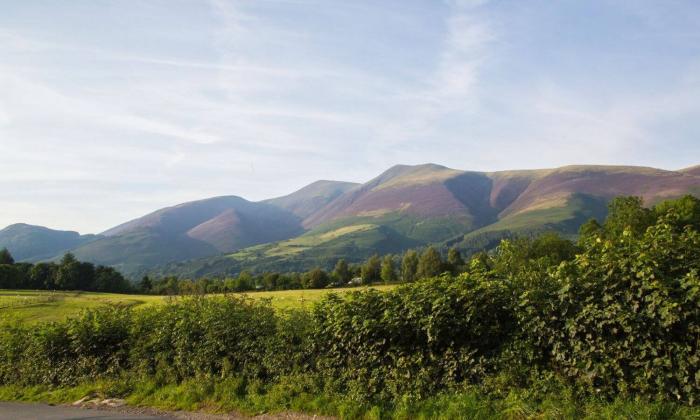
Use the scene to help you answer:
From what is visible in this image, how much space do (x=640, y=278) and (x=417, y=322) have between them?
4.69 metres

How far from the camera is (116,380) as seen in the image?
15.5 metres

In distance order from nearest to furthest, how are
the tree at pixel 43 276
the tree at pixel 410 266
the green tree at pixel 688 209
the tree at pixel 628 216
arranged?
the green tree at pixel 688 209
the tree at pixel 628 216
the tree at pixel 43 276
the tree at pixel 410 266

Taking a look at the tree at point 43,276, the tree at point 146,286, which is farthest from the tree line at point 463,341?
the tree at point 146,286

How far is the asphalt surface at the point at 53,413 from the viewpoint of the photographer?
12844 mm

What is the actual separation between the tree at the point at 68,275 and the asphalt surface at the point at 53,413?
388ft

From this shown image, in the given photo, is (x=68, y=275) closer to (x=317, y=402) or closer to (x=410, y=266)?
(x=410, y=266)

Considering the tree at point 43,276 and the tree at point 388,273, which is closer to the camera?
the tree at point 43,276

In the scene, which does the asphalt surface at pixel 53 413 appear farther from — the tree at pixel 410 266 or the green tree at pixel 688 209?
the tree at pixel 410 266

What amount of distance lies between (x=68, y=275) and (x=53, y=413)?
123078 mm

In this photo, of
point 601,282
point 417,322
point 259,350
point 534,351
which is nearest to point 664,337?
point 601,282

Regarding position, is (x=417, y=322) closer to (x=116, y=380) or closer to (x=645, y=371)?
(x=645, y=371)

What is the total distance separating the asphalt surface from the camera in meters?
12.8

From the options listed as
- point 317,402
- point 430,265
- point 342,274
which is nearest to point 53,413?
point 317,402

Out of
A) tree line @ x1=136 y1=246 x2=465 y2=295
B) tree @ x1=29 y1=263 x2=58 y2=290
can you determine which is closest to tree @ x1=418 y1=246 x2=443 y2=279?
tree line @ x1=136 y1=246 x2=465 y2=295
